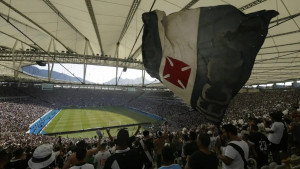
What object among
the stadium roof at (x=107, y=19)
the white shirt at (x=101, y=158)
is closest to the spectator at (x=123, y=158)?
the white shirt at (x=101, y=158)

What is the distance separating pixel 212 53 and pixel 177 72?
30.1 inches

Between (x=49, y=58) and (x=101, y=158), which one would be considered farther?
(x=49, y=58)

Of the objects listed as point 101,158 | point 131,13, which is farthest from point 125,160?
point 131,13

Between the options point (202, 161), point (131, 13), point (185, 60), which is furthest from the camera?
point (131, 13)

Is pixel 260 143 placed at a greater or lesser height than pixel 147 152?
greater

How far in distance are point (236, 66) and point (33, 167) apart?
12.5 ft

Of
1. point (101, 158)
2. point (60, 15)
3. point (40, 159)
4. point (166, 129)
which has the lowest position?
point (101, 158)

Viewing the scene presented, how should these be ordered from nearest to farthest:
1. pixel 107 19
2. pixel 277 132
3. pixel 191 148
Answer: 1. pixel 191 148
2. pixel 277 132
3. pixel 107 19

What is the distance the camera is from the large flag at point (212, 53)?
3049 millimetres

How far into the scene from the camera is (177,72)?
3.60 metres

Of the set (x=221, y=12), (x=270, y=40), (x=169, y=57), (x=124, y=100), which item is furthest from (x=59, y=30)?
(x=124, y=100)

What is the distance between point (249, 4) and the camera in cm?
688

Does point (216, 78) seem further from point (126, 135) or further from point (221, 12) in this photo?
point (126, 135)

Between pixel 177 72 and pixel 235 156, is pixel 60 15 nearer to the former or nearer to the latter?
pixel 177 72
